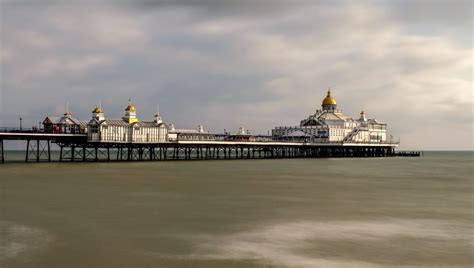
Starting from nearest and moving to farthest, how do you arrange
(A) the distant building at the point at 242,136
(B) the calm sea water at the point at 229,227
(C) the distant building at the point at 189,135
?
(B) the calm sea water at the point at 229,227 < (C) the distant building at the point at 189,135 < (A) the distant building at the point at 242,136

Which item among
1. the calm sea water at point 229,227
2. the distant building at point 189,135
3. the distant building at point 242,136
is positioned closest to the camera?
the calm sea water at point 229,227

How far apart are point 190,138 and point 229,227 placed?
62.5 metres

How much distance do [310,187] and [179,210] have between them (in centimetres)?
1386

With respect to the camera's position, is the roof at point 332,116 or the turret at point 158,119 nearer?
the turret at point 158,119

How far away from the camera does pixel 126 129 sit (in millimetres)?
67500

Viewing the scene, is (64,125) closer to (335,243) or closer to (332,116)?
(335,243)

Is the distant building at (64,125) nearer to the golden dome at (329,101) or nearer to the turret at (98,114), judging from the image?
the turret at (98,114)

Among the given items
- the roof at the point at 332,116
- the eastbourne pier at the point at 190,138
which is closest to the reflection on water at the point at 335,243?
the eastbourne pier at the point at 190,138

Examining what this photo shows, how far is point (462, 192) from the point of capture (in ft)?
105

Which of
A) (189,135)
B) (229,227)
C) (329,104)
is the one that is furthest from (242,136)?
(229,227)

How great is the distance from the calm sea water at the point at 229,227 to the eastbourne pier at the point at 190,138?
34107mm

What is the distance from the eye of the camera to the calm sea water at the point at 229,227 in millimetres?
13656

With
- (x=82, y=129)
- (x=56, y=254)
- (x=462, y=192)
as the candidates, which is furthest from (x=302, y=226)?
(x=82, y=129)

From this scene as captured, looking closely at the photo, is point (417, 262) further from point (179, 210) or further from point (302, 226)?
point (179, 210)
